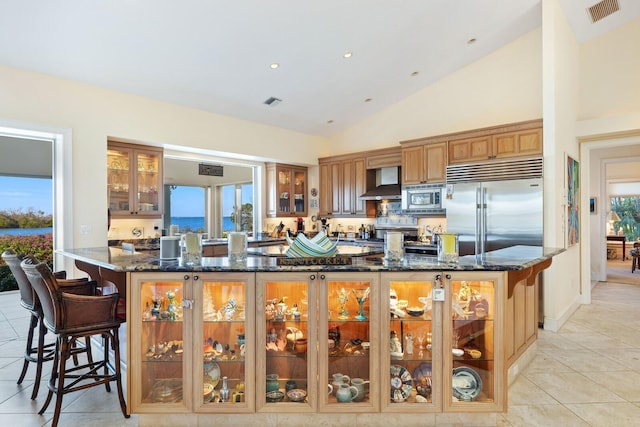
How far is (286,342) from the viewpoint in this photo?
228 cm

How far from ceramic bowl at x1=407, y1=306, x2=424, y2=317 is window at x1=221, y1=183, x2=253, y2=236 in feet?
17.4

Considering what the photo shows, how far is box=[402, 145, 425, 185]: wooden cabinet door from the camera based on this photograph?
19.4ft

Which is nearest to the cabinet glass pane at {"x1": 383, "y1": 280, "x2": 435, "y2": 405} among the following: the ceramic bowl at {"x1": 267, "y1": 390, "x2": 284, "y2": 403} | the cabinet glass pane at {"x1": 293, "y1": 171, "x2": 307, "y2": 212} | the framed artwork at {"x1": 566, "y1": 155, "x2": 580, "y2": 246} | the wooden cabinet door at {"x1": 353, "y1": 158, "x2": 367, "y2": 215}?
the ceramic bowl at {"x1": 267, "y1": 390, "x2": 284, "y2": 403}

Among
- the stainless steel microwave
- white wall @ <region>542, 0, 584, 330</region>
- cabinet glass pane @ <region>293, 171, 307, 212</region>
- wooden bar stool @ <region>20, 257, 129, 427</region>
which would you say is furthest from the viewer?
cabinet glass pane @ <region>293, 171, 307, 212</region>

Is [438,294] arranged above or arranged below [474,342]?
above

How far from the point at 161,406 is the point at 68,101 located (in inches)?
153

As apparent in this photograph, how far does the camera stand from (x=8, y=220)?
555 cm

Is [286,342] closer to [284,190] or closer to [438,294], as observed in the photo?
[438,294]

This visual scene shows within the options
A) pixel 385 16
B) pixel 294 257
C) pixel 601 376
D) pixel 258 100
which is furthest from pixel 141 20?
pixel 601 376

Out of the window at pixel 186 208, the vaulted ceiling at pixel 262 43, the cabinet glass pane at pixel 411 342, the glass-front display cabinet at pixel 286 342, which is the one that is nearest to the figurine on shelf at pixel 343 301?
the glass-front display cabinet at pixel 286 342

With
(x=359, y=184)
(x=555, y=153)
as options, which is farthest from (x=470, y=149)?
(x=359, y=184)

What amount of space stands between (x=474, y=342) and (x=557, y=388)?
3.80 feet

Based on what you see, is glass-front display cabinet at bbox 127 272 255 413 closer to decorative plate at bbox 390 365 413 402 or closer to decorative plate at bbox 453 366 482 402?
decorative plate at bbox 390 365 413 402

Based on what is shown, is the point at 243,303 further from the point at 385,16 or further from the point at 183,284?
the point at 385,16
